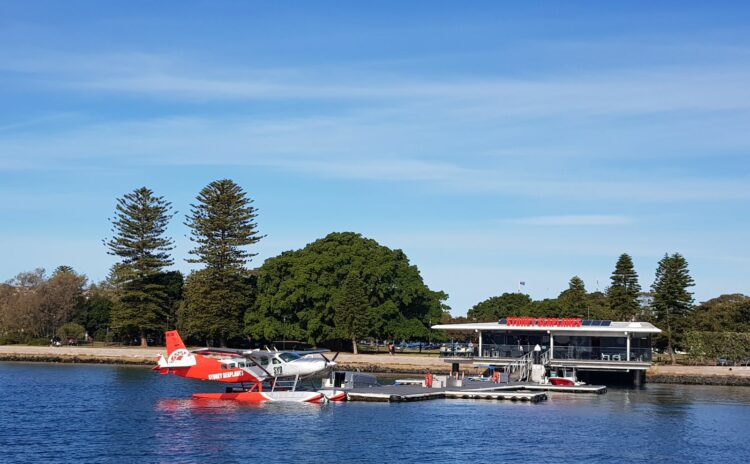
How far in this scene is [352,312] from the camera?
306 ft

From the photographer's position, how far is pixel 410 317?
10144 centimetres

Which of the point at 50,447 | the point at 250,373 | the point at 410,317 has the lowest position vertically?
the point at 50,447

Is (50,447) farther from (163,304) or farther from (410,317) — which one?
(163,304)

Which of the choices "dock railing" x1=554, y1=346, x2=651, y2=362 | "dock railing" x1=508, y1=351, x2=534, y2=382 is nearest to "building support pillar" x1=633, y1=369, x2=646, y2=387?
"dock railing" x1=554, y1=346, x2=651, y2=362

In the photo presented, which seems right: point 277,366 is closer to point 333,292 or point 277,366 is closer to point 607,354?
point 607,354

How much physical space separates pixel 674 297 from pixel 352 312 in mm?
34507

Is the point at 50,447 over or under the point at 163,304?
under

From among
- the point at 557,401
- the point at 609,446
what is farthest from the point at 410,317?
the point at 609,446

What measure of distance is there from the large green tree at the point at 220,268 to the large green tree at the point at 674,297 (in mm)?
46098

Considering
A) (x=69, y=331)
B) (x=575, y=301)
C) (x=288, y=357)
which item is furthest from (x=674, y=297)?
(x=69, y=331)

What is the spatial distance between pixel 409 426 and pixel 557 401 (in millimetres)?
16701

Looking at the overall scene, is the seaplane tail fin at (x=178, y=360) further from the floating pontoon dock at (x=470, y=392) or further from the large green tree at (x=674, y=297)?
the large green tree at (x=674, y=297)

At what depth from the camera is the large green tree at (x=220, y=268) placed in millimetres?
101562

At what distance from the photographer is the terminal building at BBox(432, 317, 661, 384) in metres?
71.2
